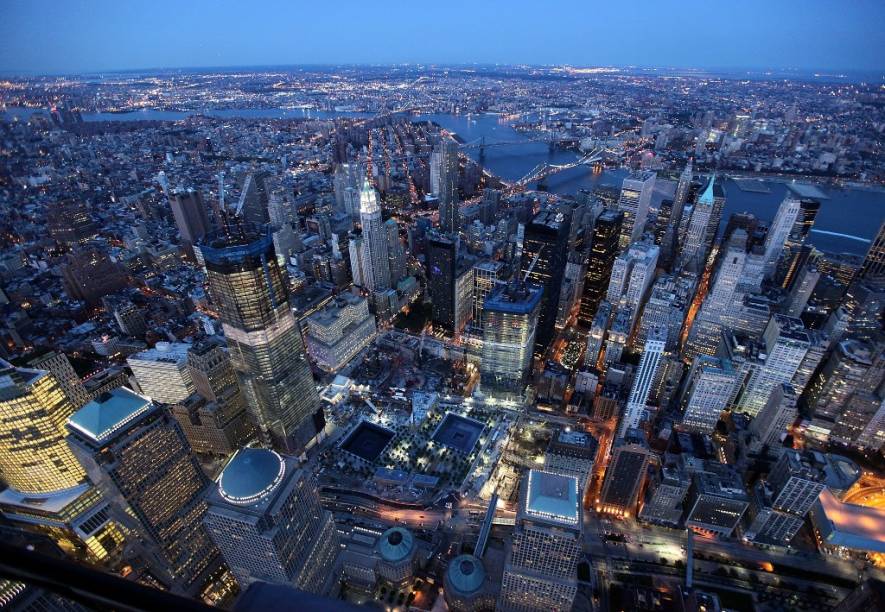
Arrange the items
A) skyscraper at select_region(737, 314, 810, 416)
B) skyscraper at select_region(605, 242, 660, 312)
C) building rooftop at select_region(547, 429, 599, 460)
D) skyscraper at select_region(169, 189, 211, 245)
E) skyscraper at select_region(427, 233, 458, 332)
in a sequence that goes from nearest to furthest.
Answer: building rooftop at select_region(547, 429, 599, 460)
skyscraper at select_region(737, 314, 810, 416)
skyscraper at select_region(427, 233, 458, 332)
skyscraper at select_region(605, 242, 660, 312)
skyscraper at select_region(169, 189, 211, 245)

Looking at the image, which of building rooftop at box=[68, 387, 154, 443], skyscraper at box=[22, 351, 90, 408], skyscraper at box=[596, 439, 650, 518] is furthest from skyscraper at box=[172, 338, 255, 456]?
skyscraper at box=[596, 439, 650, 518]

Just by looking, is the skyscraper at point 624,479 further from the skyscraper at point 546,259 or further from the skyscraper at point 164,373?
the skyscraper at point 164,373

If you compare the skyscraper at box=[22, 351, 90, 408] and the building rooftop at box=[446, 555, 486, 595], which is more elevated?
the skyscraper at box=[22, 351, 90, 408]

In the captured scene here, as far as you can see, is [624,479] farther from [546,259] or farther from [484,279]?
[484,279]

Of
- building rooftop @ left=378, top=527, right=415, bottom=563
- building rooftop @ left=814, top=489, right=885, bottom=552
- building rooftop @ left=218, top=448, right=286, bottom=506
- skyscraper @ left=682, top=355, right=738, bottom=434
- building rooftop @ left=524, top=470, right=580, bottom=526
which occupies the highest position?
building rooftop @ left=218, top=448, right=286, bottom=506

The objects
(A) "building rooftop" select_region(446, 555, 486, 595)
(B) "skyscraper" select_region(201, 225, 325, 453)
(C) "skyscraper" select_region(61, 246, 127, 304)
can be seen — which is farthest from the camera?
(C) "skyscraper" select_region(61, 246, 127, 304)

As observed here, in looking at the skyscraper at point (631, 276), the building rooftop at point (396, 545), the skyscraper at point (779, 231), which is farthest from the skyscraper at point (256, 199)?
the skyscraper at point (779, 231)

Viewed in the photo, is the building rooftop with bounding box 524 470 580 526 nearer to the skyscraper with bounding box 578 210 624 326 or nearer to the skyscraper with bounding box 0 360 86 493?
the skyscraper with bounding box 0 360 86 493
